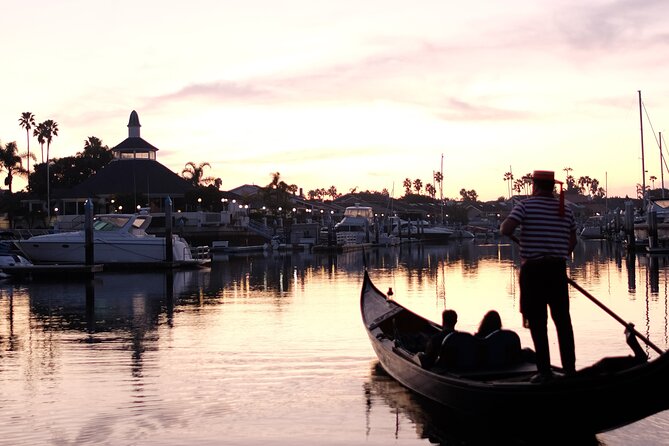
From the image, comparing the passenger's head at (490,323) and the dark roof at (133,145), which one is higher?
the dark roof at (133,145)

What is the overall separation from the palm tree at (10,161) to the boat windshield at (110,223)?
5020 cm

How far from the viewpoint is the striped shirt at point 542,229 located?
10.6m

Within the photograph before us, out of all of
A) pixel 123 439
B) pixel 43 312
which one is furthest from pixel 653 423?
pixel 43 312

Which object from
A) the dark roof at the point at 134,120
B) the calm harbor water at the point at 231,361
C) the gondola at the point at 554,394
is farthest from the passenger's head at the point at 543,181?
the dark roof at the point at 134,120

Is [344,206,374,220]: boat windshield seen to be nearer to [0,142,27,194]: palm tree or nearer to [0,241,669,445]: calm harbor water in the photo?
[0,142,27,194]: palm tree

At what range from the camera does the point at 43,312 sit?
27859mm

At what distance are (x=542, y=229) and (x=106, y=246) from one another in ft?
139

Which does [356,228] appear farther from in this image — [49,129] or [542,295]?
[542,295]

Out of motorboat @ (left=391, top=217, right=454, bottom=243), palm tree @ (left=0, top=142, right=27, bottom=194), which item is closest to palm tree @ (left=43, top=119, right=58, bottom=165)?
palm tree @ (left=0, top=142, right=27, bottom=194)

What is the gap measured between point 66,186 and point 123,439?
3995 inches

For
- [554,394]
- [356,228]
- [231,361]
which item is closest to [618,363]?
[554,394]

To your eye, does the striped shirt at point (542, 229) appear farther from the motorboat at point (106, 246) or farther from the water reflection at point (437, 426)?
the motorboat at point (106, 246)

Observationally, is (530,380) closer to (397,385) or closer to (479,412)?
(479,412)

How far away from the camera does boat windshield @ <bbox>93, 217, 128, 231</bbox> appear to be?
5050cm
